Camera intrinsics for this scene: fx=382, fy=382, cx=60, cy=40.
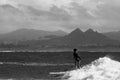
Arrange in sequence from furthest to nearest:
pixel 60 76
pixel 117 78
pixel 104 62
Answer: pixel 60 76 → pixel 104 62 → pixel 117 78

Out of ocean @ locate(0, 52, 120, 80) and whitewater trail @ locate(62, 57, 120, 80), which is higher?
whitewater trail @ locate(62, 57, 120, 80)

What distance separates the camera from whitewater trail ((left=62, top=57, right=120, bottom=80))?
35356 millimetres

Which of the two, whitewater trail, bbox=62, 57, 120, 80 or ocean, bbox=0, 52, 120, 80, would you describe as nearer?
whitewater trail, bbox=62, 57, 120, 80

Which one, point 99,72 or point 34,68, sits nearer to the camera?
point 99,72

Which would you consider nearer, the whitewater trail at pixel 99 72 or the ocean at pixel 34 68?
the whitewater trail at pixel 99 72

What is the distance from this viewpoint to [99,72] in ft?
120

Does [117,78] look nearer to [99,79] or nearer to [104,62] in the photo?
[99,79]

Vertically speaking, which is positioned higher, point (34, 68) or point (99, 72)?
point (99, 72)

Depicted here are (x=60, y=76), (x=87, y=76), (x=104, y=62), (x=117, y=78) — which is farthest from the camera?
(x=60, y=76)

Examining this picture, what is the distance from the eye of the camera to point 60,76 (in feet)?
137

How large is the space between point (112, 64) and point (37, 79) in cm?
812

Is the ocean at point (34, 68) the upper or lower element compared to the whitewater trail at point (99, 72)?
lower

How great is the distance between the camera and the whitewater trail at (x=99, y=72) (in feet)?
116

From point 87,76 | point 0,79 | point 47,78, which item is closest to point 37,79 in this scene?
point 47,78
